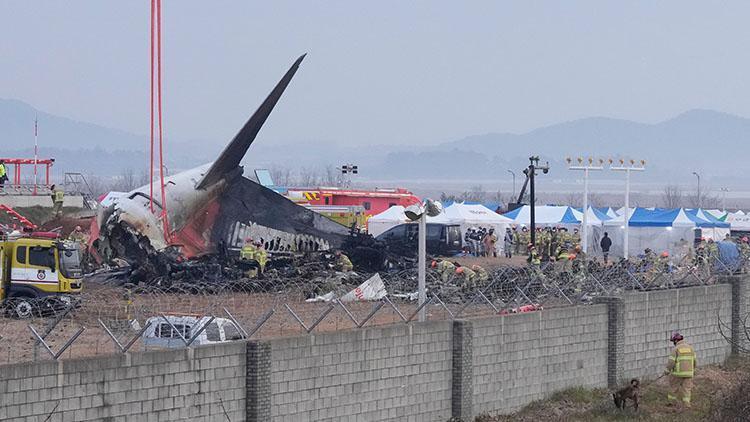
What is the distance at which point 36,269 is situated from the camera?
2944cm

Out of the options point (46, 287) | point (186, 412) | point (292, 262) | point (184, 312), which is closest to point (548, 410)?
point (184, 312)

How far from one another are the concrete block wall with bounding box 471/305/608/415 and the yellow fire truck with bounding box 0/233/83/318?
36.2ft

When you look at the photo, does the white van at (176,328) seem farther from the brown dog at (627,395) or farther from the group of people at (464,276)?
the brown dog at (627,395)

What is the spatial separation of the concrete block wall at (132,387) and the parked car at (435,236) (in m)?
33.0

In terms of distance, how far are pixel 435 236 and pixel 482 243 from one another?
6.02 m

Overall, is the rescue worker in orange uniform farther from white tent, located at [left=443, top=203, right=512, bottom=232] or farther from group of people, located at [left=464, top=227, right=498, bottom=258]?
white tent, located at [left=443, top=203, right=512, bottom=232]

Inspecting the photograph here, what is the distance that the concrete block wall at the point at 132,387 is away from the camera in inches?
583

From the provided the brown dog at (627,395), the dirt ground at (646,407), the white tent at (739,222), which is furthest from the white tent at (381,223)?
the brown dog at (627,395)

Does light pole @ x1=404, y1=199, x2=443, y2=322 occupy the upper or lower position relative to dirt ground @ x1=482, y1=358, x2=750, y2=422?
upper

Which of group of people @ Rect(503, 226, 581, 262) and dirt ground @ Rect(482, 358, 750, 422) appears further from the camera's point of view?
group of people @ Rect(503, 226, 581, 262)

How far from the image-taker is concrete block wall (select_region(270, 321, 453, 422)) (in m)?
18.3

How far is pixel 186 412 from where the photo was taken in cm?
1672

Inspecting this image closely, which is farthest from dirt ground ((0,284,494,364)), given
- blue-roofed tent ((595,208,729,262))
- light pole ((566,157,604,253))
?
blue-roofed tent ((595,208,729,262))

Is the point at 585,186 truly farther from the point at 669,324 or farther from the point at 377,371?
the point at 377,371
